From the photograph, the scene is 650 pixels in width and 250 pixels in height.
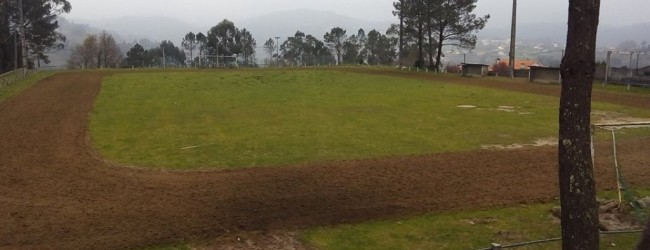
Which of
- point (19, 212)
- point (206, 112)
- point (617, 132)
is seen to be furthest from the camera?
point (206, 112)

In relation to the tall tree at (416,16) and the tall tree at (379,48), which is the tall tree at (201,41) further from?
the tall tree at (416,16)

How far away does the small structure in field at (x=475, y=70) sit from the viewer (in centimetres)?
4338

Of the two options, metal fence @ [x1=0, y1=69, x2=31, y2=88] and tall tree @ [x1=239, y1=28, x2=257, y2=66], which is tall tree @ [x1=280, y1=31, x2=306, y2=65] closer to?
tall tree @ [x1=239, y1=28, x2=257, y2=66]

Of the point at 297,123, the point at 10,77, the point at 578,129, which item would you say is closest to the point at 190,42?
the point at 10,77

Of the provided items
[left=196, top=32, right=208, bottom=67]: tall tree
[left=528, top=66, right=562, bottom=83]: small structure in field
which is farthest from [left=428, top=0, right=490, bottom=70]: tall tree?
[left=196, top=32, right=208, bottom=67]: tall tree

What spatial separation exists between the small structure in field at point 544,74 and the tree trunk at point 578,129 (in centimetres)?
3316

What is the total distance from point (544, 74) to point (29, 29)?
50.9m

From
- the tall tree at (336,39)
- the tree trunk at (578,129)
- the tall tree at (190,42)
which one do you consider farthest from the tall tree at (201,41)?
the tree trunk at (578,129)

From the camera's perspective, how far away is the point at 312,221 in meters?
8.59

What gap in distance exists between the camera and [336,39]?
9975 centimetres

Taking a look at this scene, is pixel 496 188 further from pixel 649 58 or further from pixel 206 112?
pixel 649 58

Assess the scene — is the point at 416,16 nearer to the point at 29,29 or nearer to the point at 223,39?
the point at 29,29

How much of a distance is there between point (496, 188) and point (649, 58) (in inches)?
1199

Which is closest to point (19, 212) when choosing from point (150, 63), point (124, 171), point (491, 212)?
point (124, 171)
